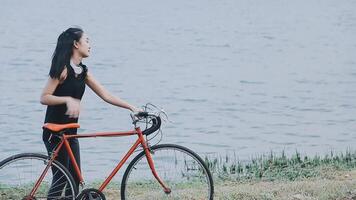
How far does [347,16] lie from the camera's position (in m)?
39.5

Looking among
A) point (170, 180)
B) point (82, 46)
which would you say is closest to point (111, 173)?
point (170, 180)

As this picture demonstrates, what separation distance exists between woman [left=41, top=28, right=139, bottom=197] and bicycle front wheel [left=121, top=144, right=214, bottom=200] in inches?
17.9

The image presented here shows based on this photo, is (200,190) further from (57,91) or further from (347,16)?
(347,16)

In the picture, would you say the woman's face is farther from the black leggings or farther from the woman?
the black leggings

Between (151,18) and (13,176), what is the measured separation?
102 ft

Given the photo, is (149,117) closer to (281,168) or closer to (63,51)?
(63,51)

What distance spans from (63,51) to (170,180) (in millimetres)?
1572

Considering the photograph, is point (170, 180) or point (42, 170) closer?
point (42, 170)

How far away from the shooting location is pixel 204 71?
27078mm

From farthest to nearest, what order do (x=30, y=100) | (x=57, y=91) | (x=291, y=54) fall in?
(x=291, y=54), (x=30, y=100), (x=57, y=91)

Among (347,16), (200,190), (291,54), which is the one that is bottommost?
(200,190)

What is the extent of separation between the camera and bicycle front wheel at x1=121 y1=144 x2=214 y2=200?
809cm

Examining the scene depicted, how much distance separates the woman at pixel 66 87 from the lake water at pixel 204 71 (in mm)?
5347

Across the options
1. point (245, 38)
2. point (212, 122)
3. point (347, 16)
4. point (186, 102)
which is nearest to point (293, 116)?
point (212, 122)
